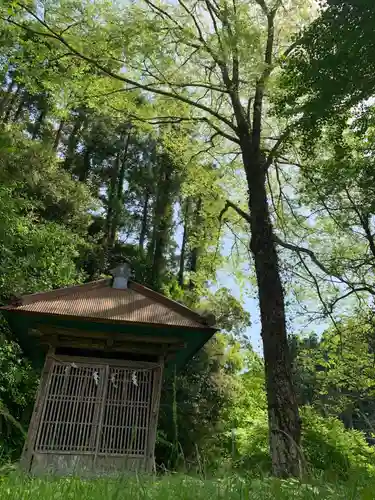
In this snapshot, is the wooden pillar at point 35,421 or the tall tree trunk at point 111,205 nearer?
the wooden pillar at point 35,421

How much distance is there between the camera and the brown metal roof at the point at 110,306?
18.3ft

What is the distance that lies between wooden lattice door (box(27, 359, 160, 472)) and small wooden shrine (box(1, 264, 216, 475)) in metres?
0.01

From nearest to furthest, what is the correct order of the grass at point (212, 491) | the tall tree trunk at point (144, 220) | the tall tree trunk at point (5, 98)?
1. the grass at point (212, 491)
2. the tall tree trunk at point (5, 98)
3. the tall tree trunk at point (144, 220)

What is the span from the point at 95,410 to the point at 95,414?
0.17 ft

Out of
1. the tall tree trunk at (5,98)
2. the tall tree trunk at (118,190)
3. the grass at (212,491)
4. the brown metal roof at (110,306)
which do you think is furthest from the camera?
the tall tree trunk at (118,190)

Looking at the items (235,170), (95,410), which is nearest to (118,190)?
(235,170)

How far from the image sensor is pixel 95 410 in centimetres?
557

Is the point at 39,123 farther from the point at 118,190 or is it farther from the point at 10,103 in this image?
the point at 118,190

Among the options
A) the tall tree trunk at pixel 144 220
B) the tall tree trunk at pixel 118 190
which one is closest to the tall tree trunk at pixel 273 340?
the tall tree trunk at pixel 118 190

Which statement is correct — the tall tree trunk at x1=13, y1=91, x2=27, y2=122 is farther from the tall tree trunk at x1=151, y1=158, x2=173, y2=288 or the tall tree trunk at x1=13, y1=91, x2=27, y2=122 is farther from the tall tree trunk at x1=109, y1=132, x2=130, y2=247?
the tall tree trunk at x1=151, y1=158, x2=173, y2=288

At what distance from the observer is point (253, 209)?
6.30 metres

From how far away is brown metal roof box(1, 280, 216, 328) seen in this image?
5.59 meters

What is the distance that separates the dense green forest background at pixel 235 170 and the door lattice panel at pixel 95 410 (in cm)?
51

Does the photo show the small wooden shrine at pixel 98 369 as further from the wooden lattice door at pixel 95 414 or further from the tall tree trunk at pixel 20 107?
the tall tree trunk at pixel 20 107
